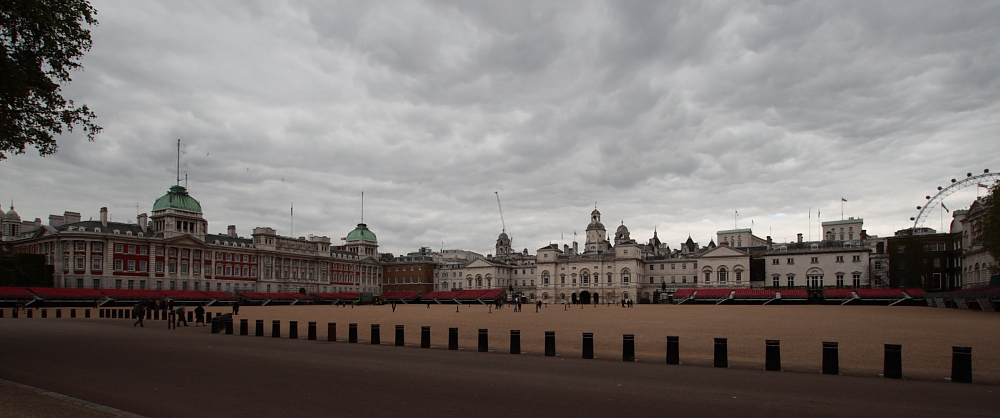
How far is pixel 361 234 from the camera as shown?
152875 mm

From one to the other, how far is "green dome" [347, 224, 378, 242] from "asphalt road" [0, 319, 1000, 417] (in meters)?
135

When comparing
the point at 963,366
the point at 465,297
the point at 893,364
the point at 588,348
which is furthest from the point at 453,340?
the point at 465,297

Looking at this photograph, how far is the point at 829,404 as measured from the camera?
1160 centimetres

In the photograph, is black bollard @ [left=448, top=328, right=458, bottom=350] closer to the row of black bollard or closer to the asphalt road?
the row of black bollard

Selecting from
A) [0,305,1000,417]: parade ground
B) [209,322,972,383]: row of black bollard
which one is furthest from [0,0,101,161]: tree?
[209,322,972,383]: row of black bollard

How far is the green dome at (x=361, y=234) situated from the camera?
15266 cm

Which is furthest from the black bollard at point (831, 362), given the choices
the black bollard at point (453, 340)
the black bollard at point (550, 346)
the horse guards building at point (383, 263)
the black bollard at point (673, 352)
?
the horse guards building at point (383, 263)

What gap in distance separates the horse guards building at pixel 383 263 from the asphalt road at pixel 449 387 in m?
76.8

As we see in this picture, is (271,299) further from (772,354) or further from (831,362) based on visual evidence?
(831,362)

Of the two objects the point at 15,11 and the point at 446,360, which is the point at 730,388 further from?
the point at 15,11

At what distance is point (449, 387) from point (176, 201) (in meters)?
106

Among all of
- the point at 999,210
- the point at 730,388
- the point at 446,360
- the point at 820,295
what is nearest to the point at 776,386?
the point at 730,388

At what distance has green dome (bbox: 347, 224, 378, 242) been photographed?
→ 15266 cm

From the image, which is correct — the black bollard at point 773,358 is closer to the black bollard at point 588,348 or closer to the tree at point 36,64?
the black bollard at point 588,348
